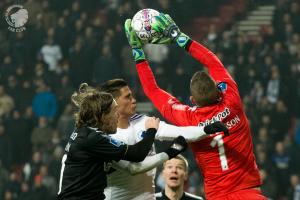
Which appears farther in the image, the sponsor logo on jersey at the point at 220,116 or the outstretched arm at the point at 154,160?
the sponsor logo on jersey at the point at 220,116

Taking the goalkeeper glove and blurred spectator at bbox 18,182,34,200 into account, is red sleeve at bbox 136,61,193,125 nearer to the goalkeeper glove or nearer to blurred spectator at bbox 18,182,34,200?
the goalkeeper glove

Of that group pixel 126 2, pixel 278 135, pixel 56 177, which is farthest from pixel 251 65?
pixel 56 177

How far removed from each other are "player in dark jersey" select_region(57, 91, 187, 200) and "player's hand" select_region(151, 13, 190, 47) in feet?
3.62

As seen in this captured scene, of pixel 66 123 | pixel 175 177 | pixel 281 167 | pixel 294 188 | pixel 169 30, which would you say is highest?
pixel 169 30

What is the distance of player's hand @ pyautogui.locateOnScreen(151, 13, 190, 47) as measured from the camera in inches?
237

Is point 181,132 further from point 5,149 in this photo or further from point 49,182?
point 5,149

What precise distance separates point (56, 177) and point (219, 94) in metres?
6.65

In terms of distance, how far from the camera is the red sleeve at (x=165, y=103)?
5.88m

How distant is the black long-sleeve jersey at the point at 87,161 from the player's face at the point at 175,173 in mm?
1630

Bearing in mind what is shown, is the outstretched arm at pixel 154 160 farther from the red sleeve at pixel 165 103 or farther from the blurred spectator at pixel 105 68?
the blurred spectator at pixel 105 68

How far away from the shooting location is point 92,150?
499 centimetres

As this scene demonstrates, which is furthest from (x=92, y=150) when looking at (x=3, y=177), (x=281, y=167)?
(x=3, y=177)

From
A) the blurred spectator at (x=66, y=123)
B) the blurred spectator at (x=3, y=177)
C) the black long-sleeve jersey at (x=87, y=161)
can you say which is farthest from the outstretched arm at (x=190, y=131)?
the blurred spectator at (x=3, y=177)

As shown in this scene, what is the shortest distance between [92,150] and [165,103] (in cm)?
117
